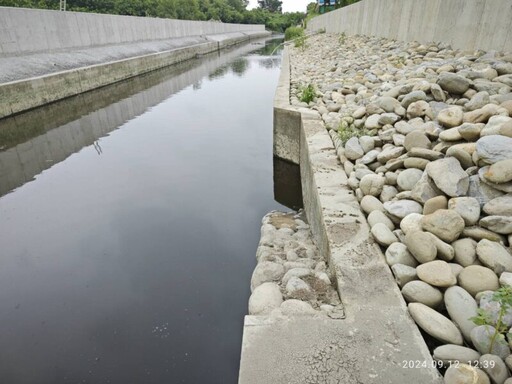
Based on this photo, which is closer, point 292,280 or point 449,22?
point 292,280

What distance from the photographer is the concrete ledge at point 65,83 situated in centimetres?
789

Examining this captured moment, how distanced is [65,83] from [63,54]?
2230 mm

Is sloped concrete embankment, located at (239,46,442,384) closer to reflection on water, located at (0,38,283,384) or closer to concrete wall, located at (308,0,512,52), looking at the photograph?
reflection on water, located at (0,38,283,384)

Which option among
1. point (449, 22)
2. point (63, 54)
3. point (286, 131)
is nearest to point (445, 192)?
point (286, 131)

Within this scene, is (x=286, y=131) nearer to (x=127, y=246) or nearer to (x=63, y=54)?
(x=127, y=246)

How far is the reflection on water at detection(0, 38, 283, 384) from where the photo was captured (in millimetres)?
2639

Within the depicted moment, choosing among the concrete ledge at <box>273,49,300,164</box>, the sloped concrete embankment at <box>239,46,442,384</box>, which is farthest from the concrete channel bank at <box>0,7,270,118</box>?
the sloped concrete embankment at <box>239,46,442,384</box>

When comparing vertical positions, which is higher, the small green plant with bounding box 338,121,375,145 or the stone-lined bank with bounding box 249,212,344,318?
the small green plant with bounding box 338,121,375,145

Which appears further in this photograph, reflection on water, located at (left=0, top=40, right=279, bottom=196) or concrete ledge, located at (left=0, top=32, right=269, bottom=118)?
concrete ledge, located at (left=0, top=32, right=269, bottom=118)

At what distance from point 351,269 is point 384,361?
621 millimetres

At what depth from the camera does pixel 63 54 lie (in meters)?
11.3

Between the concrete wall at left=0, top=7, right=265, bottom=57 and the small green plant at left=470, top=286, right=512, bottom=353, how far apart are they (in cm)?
1147

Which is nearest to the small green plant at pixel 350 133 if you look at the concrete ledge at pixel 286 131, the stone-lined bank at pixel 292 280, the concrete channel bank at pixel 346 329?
the concrete channel bank at pixel 346 329

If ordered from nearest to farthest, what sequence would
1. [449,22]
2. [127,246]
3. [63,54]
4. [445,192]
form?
[445,192]
[127,246]
[449,22]
[63,54]
